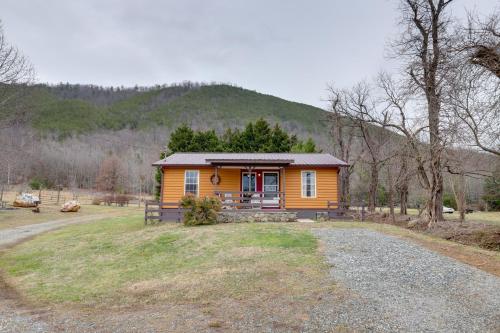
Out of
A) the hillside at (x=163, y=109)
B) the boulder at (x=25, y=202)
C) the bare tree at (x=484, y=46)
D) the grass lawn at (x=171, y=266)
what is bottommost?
the grass lawn at (x=171, y=266)

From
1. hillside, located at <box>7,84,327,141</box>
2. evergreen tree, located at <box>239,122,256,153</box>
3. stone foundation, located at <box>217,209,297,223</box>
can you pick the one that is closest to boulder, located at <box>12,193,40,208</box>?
evergreen tree, located at <box>239,122,256,153</box>

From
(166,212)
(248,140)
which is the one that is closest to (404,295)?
(166,212)

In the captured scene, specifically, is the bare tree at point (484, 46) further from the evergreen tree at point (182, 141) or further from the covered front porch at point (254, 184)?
the evergreen tree at point (182, 141)

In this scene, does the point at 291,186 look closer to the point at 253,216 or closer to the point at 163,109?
the point at 253,216

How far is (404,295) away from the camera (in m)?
6.21

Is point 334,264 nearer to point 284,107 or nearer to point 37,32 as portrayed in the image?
point 37,32

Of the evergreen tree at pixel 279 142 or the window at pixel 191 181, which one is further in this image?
the evergreen tree at pixel 279 142

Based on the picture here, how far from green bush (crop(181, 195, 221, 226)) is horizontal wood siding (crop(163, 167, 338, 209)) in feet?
9.23

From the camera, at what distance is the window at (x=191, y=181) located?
1766 centimetres

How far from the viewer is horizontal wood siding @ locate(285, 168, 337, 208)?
696 inches

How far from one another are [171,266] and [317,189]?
10.8 meters

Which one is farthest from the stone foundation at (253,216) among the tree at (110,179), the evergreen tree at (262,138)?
the tree at (110,179)

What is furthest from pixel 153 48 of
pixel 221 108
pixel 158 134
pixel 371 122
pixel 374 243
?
pixel 374 243

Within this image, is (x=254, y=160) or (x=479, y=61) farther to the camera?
(x=254, y=160)
